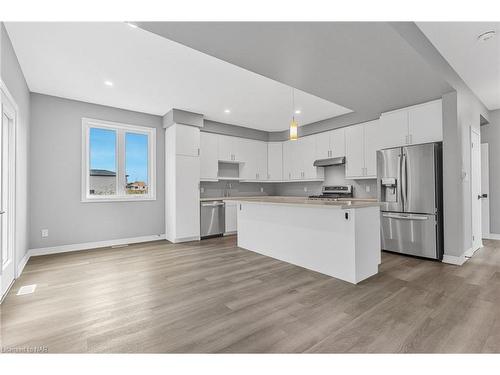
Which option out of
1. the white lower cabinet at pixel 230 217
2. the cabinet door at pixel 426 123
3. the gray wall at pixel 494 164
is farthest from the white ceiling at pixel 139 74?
the gray wall at pixel 494 164

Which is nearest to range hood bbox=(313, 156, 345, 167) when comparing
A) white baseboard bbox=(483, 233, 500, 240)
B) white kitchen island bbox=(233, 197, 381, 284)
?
white kitchen island bbox=(233, 197, 381, 284)

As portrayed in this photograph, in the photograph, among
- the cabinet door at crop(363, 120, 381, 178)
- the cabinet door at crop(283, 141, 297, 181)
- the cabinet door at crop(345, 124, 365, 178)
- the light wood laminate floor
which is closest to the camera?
the light wood laminate floor

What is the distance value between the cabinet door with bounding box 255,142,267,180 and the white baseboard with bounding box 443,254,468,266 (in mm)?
4118

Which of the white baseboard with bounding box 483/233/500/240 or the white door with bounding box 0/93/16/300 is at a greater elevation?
the white door with bounding box 0/93/16/300

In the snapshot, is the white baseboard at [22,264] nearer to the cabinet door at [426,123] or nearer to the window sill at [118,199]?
the window sill at [118,199]

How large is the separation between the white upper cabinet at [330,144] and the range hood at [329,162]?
0.30 feet

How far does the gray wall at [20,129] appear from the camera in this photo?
2406 millimetres

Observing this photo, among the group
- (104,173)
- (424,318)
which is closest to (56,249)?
(104,173)

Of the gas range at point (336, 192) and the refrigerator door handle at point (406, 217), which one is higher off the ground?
the gas range at point (336, 192)

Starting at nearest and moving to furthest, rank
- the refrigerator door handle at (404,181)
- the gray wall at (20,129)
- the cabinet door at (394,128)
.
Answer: the gray wall at (20,129) → the refrigerator door handle at (404,181) → the cabinet door at (394,128)

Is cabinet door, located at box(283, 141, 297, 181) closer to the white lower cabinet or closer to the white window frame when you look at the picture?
the white lower cabinet

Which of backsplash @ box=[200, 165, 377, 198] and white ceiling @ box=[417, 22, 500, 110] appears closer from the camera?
white ceiling @ box=[417, 22, 500, 110]

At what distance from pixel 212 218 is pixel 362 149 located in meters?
3.46

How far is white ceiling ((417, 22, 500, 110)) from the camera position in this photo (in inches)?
90.6
